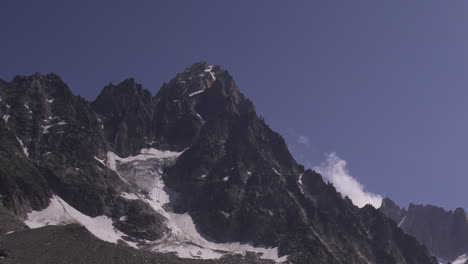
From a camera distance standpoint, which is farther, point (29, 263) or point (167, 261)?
point (167, 261)

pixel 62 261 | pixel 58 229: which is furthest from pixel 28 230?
pixel 62 261

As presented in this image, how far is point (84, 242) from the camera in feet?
613

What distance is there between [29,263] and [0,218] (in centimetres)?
3827

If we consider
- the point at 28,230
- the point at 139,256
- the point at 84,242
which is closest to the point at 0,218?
the point at 28,230

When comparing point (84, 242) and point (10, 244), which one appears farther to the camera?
point (84, 242)

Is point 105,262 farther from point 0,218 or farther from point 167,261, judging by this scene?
point 0,218

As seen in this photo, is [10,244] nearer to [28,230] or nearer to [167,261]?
[28,230]

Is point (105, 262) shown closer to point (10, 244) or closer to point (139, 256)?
point (139, 256)

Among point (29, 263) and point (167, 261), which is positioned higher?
point (167, 261)

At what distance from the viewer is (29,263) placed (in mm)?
165375

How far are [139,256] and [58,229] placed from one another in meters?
27.0

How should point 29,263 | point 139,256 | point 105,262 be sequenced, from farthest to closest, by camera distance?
1. point 139,256
2. point 105,262
3. point 29,263

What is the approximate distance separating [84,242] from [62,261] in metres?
16.2

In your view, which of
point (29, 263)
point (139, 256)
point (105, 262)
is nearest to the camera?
point (29, 263)
